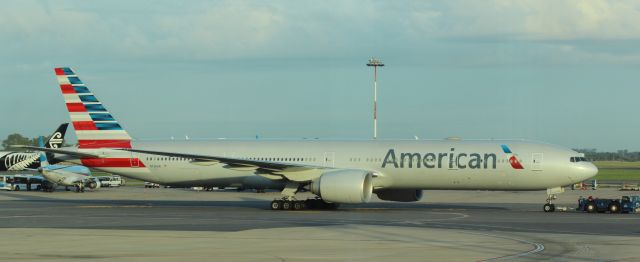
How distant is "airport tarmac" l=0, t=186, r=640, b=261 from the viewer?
77.3 ft

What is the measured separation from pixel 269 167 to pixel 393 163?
619 cm

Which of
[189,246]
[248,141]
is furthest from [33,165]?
[189,246]

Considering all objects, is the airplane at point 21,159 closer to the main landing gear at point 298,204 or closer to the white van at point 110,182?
the white van at point 110,182

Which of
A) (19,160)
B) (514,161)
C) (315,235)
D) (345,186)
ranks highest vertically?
(19,160)

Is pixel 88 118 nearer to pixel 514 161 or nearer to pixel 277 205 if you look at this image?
pixel 277 205

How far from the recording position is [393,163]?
46250 millimetres

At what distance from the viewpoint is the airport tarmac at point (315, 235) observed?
2355cm

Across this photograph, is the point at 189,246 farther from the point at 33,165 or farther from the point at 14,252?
the point at 33,165

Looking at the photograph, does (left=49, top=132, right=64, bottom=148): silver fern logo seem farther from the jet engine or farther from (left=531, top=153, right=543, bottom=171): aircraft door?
(left=531, top=153, right=543, bottom=171): aircraft door

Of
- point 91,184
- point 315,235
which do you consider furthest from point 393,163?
point 91,184

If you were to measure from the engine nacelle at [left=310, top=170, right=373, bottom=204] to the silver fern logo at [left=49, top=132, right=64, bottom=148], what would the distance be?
5900 cm

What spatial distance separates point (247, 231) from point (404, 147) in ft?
55.3

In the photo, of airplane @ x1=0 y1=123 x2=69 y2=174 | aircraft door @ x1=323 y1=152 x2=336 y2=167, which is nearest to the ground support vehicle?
aircraft door @ x1=323 y1=152 x2=336 y2=167

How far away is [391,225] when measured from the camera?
3459 cm
